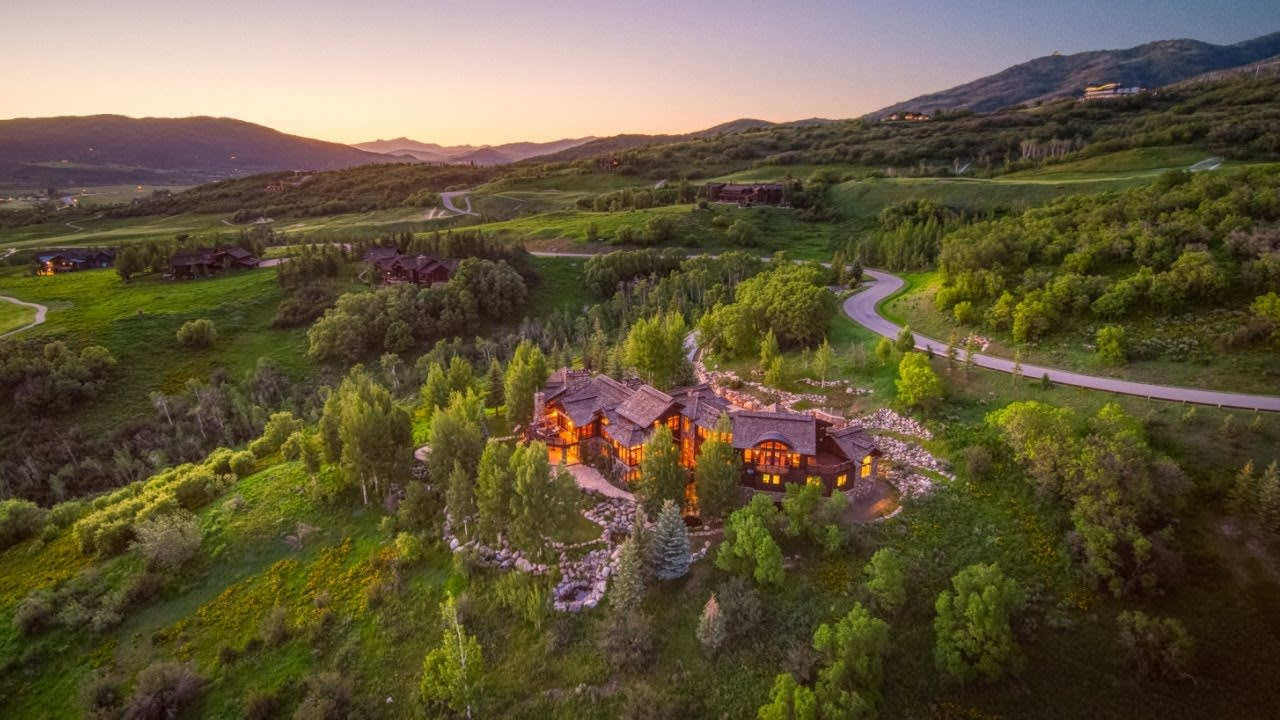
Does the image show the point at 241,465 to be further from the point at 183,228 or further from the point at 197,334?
the point at 183,228

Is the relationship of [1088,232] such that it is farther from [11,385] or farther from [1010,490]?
[11,385]

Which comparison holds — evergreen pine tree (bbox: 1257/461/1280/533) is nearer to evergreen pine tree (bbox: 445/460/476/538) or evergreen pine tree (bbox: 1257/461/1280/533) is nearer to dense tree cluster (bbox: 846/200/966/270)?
evergreen pine tree (bbox: 445/460/476/538)

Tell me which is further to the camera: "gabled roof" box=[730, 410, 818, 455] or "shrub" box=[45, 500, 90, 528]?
"shrub" box=[45, 500, 90, 528]

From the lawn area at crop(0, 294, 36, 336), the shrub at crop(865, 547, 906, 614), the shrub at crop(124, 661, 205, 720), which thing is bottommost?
the shrub at crop(124, 661, 205, 720)

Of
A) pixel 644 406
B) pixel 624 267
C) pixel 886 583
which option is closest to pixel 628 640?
pixel 886 583

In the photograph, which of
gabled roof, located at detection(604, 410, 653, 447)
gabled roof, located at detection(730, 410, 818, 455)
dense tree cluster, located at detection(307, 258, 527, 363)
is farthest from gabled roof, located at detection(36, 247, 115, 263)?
gabled roof, located at detection(730, 410, 818, 455)

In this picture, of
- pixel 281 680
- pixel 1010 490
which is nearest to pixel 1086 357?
pixel 1010 490

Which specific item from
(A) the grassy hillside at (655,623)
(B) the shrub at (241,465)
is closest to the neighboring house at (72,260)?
(B) the shrub at (241,465)
